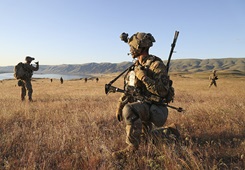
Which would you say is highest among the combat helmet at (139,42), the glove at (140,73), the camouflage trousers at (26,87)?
the combat helmet at (139,42)

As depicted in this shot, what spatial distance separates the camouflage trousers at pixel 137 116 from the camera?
3627 millimetres

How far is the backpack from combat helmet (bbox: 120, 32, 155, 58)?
31.5 ft

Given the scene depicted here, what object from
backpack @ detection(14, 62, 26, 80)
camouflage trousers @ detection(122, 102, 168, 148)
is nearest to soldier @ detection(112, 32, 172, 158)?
camouflage trousers @ detection(122, 102, 168, 148)

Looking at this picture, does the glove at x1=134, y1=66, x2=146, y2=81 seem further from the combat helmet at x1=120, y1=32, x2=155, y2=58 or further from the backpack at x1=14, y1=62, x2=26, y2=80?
the backpack at x1=14, y1=62, x2=26, y2=80

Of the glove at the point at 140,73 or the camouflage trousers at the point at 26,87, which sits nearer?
the glove at the point at 140,73

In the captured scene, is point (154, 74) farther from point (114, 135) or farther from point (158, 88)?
point (114, 135)

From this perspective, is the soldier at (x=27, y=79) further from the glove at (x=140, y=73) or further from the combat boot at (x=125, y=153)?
the combat boot at (x=125, y=153)

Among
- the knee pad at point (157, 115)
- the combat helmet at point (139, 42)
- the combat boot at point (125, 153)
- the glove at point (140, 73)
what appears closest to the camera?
the combat boot at point (125, 153)

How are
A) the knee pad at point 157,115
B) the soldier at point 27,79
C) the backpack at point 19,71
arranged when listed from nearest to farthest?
the knee pad at point 157,115 < the backpack at point 19,71 < the soldier at point 27,79

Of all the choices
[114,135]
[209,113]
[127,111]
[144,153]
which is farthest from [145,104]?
[209,113]

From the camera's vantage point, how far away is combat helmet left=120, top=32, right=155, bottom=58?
13.4 ft

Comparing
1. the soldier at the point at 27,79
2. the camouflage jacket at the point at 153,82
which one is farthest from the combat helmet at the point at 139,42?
the soldier at the point at 27,79

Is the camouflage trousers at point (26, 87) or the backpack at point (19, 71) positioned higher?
the backpack at point (19, 71)

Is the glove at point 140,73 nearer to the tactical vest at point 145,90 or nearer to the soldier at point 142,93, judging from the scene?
the soldier at point 142,93
